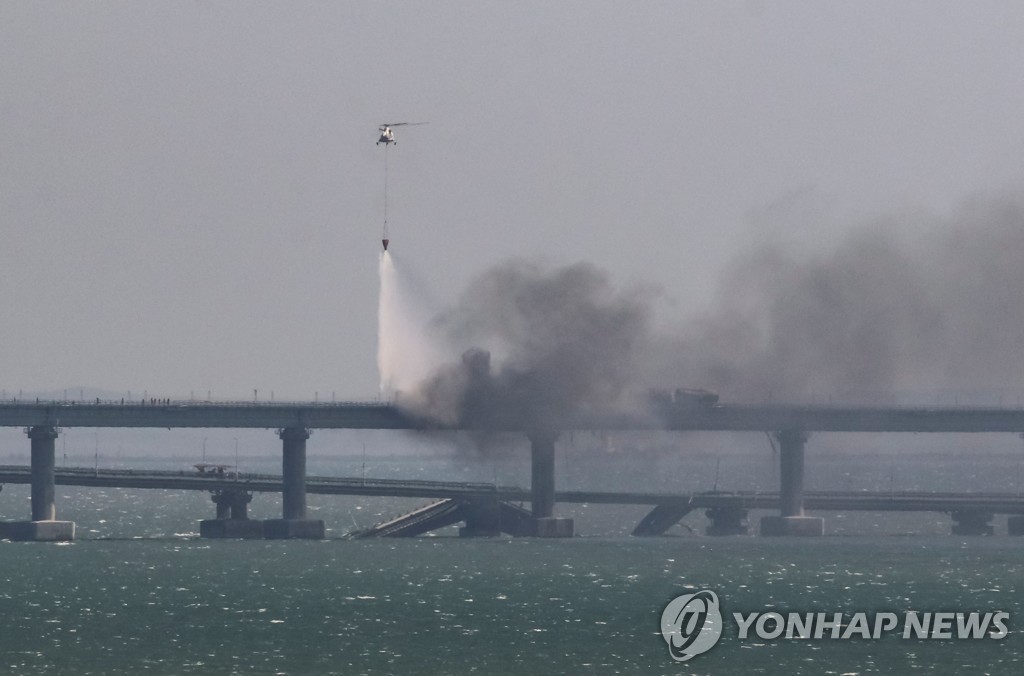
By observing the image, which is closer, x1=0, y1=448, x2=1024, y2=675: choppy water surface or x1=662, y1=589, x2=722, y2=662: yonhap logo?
x1=0, y1=448, x2=1024, y2=675: choppy water surface

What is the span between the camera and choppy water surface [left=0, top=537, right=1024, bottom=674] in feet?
394

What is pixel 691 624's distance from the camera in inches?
5684

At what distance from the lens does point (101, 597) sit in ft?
528

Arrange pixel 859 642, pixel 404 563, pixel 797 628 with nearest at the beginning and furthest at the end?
pixel 859 642
pixel 797 628
pixel 404 563

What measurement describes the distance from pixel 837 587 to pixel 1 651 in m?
68.4

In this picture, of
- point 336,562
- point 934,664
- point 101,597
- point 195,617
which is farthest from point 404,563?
point 934,664

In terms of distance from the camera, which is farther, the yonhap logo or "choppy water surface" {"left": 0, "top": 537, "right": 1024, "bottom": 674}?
the yonhap logo

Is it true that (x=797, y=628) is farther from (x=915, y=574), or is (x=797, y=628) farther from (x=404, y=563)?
(x=404, y=563)

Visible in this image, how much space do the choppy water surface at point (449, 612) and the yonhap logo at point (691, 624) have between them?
105cm

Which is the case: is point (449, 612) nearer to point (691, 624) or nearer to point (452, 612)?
point (452, 612)

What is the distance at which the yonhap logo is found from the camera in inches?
5054

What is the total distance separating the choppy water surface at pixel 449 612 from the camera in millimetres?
120188

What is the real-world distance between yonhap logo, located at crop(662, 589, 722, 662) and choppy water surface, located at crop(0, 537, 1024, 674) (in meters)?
1.05

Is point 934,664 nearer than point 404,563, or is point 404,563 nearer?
point 934,664
